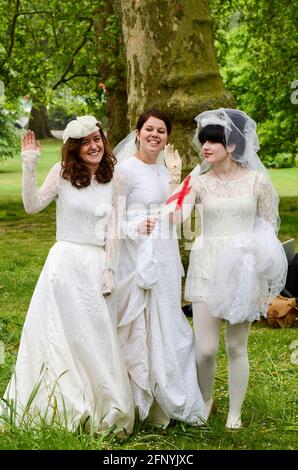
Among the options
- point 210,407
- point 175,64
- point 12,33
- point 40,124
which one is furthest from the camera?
point 40,124

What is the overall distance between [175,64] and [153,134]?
4577mm

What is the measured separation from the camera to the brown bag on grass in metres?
9.54

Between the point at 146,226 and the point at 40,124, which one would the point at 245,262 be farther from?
the point at 40,124

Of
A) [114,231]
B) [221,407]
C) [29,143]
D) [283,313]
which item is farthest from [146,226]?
[283,313]

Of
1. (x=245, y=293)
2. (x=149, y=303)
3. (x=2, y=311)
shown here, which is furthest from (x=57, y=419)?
(x=2, y=311)

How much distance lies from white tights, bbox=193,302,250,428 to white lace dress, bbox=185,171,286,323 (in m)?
0.12

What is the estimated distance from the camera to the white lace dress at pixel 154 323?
5.89 metres

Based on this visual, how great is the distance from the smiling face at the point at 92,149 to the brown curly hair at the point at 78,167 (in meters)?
0.03

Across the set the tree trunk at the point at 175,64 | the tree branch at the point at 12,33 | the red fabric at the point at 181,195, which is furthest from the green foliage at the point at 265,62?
the red fabric at the point at 181,195

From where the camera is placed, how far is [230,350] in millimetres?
5980

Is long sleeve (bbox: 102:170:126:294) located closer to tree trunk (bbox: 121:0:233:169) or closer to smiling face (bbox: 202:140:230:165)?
smiling face (bbox: 202:140:230:165)

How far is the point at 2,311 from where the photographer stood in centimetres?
1043

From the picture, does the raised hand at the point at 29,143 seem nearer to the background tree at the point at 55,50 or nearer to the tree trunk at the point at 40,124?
the background tree at the point at 55,50

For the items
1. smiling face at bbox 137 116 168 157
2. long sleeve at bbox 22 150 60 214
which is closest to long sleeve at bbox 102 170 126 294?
smiling face at bbox 137 116 168 157
